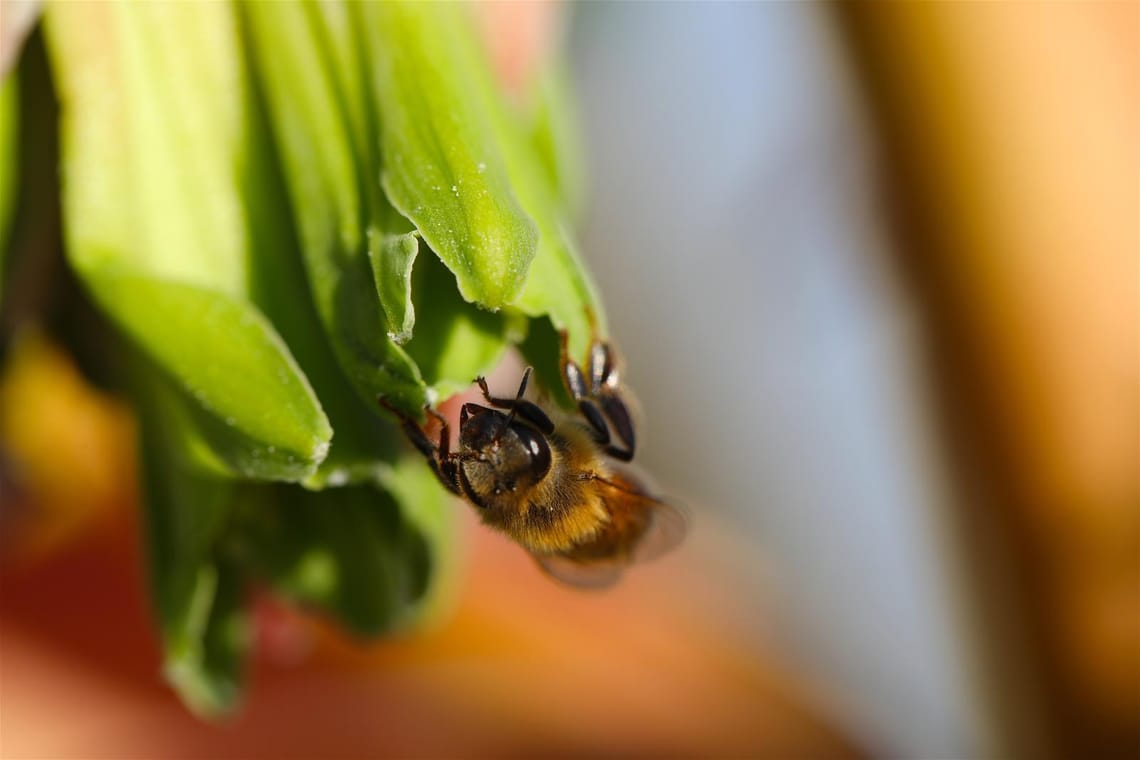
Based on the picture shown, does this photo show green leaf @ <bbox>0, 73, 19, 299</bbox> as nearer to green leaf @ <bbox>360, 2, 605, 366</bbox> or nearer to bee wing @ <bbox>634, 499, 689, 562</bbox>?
green leaf @ <bbox>360, 2, 605, 366</bbox>

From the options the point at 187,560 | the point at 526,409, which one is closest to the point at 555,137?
the point at 526,409

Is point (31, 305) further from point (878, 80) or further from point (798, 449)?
point (798, 449)

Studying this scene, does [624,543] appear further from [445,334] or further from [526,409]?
[445,334]

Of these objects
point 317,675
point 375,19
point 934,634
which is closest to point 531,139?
point 375,19

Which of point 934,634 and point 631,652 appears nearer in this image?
point 631,652

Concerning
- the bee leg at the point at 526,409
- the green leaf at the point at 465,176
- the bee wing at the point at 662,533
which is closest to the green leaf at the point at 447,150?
the green leaf at the point at 465,176

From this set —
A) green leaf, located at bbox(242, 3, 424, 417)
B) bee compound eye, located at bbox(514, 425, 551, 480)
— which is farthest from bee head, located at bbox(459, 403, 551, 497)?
green leaf, located at bbox(242, 3, 424, 417)

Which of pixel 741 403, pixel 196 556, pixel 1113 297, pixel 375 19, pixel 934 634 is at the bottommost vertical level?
pixel 196 556
